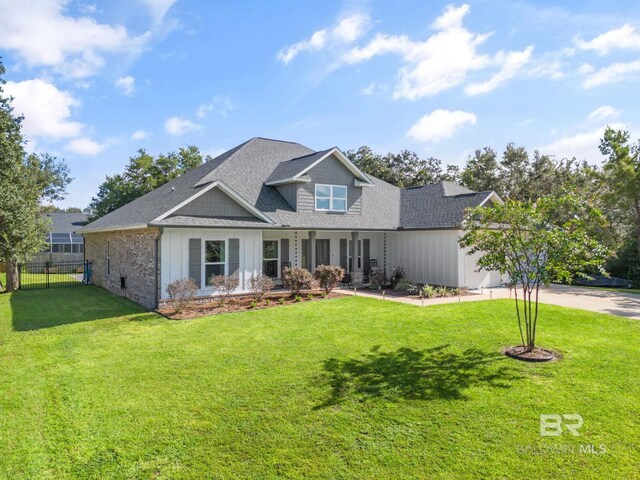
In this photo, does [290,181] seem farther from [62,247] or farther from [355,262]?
[62,247]

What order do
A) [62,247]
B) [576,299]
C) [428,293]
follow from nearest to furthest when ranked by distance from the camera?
[576,299] → [428,293] → [62,247]

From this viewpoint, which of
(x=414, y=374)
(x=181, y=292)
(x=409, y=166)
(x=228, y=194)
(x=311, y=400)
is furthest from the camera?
(x=409, y=166)

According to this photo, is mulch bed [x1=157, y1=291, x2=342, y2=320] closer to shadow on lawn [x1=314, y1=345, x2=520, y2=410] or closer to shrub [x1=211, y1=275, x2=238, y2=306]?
shrub [x1=211, y1=275, x2=238, y2=306]

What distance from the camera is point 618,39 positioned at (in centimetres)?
1155

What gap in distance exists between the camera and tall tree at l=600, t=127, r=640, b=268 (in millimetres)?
22047

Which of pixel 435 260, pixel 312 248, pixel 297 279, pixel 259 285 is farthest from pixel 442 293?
pixel 259 285

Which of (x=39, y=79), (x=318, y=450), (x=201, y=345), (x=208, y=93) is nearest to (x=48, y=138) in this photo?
(x=39, y=79)

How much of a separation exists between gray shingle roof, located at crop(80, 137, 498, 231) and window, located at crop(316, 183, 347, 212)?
455 millimetres

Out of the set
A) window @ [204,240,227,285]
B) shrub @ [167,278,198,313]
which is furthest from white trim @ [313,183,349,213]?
shrub @ [167,278,198,313]

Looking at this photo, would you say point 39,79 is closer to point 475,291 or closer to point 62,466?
→ point 62,466

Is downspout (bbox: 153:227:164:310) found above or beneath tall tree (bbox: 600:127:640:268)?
beneath

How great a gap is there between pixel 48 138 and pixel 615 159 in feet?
126

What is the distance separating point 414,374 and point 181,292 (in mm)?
8374

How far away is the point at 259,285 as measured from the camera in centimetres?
1453
